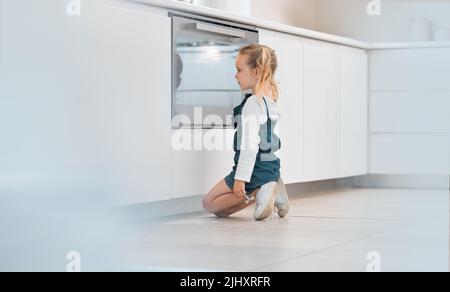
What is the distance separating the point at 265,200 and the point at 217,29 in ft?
2.61

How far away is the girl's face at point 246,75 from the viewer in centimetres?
368

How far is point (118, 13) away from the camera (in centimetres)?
322

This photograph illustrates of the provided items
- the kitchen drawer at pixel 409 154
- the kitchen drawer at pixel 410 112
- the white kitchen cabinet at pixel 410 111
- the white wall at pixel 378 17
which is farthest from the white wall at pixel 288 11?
the kitchen drawer at pixel 409 154

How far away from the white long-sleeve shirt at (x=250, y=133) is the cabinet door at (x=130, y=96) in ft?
0.97

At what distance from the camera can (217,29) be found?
3816 millimetres

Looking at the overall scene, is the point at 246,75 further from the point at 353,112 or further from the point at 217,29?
the point at 353,112

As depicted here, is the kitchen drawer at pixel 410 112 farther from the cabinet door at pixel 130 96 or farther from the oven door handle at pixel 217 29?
the cabinet door at pixel 130 96

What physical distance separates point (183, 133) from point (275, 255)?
1190mm

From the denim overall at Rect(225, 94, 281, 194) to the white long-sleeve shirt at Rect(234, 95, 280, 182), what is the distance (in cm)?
2

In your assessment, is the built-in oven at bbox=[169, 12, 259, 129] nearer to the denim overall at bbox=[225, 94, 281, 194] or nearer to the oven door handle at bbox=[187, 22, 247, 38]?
the oven door handle at bbox=[187, 22, 247, 38]

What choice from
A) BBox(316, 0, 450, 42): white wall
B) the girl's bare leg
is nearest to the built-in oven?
the girl's bare leg

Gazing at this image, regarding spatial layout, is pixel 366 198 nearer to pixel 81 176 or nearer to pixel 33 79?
pixel 81 176
